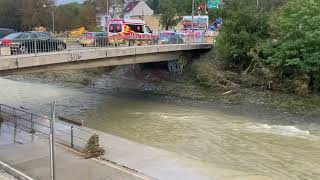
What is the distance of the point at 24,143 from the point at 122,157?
4088mm

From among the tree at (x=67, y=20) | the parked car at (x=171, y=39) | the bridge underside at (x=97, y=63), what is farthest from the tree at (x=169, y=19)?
the bridge underside at (x=97, y=63)

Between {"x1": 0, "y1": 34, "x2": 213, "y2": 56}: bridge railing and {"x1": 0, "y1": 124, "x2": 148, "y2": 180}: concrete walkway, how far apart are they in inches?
288

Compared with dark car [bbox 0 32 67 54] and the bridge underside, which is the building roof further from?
dark car [bbox 0 32 67 54]

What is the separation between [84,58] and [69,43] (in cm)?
593

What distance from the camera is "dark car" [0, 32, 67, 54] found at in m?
26.8

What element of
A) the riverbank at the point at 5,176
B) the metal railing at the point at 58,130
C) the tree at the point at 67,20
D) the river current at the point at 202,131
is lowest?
the river current at the point at 202,131

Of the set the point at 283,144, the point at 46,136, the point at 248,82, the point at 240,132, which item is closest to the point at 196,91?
the point at 248,82

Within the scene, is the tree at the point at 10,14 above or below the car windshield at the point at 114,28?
above

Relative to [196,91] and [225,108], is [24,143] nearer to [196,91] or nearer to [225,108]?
[225,108]

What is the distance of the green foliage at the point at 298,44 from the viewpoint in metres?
33.5

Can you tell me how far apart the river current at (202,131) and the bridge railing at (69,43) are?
154 inches

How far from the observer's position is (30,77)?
168 ft

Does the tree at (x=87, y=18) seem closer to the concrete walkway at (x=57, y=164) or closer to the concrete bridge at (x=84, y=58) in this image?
the concrete bridge at (x=84, y=58)

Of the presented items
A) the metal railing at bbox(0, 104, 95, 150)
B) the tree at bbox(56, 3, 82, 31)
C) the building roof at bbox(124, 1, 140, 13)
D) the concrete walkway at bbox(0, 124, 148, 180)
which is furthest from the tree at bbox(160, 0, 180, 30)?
the concrete walkway at bbox(0, 124, 148, 180)
